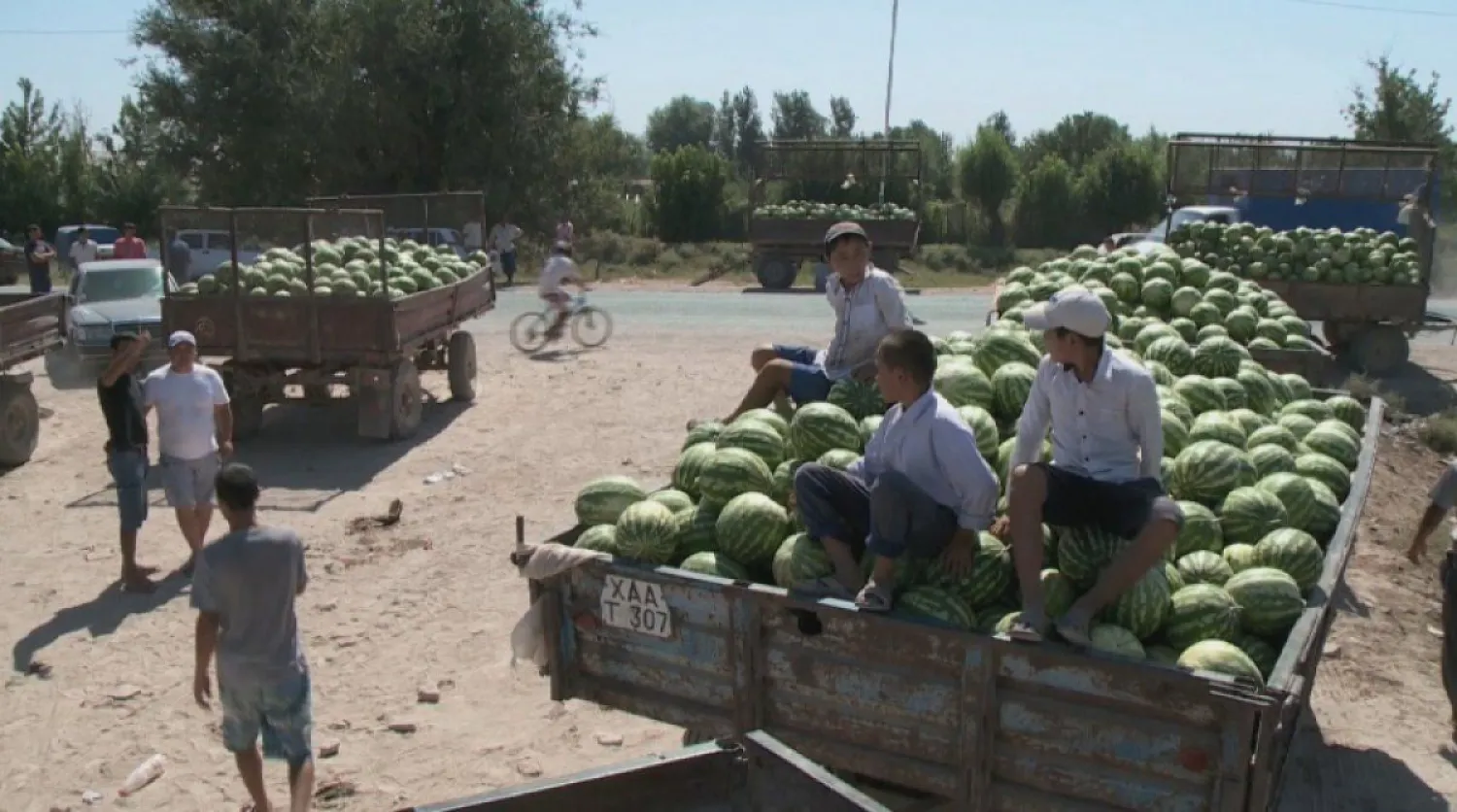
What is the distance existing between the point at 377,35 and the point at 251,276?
2198 centimetres

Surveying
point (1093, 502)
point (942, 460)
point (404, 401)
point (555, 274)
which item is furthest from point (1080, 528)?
point (555, 274)

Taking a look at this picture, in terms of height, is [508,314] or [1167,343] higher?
[1167,343]

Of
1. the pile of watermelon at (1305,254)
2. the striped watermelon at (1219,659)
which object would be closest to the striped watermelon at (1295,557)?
the striped watermelon at (1219,659)

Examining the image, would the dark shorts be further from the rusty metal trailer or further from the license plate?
the rusty metal trailer

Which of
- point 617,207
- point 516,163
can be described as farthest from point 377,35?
point 617,207

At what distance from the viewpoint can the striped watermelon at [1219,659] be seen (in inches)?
151

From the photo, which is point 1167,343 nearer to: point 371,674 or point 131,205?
point 371,674

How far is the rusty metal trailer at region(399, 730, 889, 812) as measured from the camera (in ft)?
9.02

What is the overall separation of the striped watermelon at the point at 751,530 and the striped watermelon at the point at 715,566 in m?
0.05

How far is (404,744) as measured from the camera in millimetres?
6184

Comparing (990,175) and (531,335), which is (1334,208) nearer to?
(531,335)

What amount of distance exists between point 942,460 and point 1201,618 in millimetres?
988

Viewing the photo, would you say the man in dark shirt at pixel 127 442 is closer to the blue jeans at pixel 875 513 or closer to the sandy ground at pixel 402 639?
the sandy ground at pixel 402 639

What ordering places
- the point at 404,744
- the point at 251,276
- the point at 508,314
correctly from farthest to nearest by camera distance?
1. the point at 508,314
2. the point at 251,276
3. the point at 404,744
